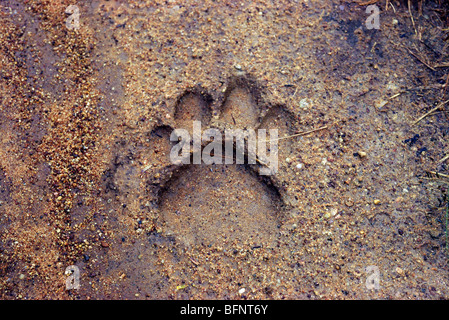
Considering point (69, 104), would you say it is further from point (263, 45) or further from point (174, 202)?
point (263, 45)

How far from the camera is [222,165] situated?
81.7 inches

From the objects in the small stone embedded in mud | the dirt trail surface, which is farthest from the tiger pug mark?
the small stone embedded in mud

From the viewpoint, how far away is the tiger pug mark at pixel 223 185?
1995 millimetres

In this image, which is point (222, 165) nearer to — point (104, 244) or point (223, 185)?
point (223, 185)

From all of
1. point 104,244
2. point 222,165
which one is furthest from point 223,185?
point 104,244

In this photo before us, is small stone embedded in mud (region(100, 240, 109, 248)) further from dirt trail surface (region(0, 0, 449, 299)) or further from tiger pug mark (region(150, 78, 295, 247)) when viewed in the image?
tiger pug mark (region(150, 78, 295, 247))

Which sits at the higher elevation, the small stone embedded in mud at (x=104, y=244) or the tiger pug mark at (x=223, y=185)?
the tiger pug mark at (x=223, y=185)

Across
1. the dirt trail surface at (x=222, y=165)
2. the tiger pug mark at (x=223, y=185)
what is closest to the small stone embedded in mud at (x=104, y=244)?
the dirt trail surface at (x=222, y=165)

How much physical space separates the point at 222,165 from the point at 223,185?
0.11m

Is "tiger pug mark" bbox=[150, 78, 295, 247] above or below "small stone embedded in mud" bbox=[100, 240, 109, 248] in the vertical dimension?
above

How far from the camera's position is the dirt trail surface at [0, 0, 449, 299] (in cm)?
194

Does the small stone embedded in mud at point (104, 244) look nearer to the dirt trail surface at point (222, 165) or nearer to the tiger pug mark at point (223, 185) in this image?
the dirt trail surface at point (222, 165)

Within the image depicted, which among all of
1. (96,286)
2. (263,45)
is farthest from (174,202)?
(263,45)
